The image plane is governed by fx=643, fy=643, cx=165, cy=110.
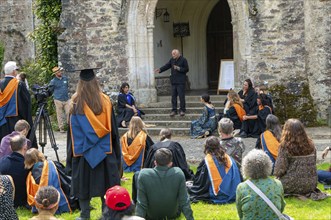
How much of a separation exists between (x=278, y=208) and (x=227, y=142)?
2.68 m

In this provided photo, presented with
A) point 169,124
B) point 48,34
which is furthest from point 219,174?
point 48,34

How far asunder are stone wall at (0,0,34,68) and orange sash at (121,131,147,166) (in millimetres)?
14097

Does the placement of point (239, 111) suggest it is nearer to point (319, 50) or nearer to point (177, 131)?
point (177, 131)

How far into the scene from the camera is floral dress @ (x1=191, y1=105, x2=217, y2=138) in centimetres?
1447

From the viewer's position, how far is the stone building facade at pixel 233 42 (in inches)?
599

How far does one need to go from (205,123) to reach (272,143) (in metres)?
4.76

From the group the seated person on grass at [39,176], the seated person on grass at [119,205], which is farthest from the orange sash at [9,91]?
the seated person on grass at [119,205]

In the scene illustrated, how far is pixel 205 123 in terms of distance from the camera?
14484 millimetres

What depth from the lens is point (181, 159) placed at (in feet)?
31.6

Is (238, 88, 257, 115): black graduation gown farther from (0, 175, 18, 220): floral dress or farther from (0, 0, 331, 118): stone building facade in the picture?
(0, 175, 18, 220): floral dress

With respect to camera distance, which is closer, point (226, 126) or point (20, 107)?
point (226, 126)

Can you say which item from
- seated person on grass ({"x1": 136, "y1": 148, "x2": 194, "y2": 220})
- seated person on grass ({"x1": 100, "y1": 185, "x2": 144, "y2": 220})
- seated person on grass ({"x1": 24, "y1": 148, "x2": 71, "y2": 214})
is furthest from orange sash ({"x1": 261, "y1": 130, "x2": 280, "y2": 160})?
seated person on grass ({"x1": 100, "y1": 185, "x2": 144, "y2": 220})

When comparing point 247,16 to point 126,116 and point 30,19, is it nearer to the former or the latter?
point 126,116

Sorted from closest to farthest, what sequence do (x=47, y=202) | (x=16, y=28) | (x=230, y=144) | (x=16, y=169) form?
(x=47, y=202) < (x=16, y=169) < (x=230, y=144) < (x=16, y=28)
